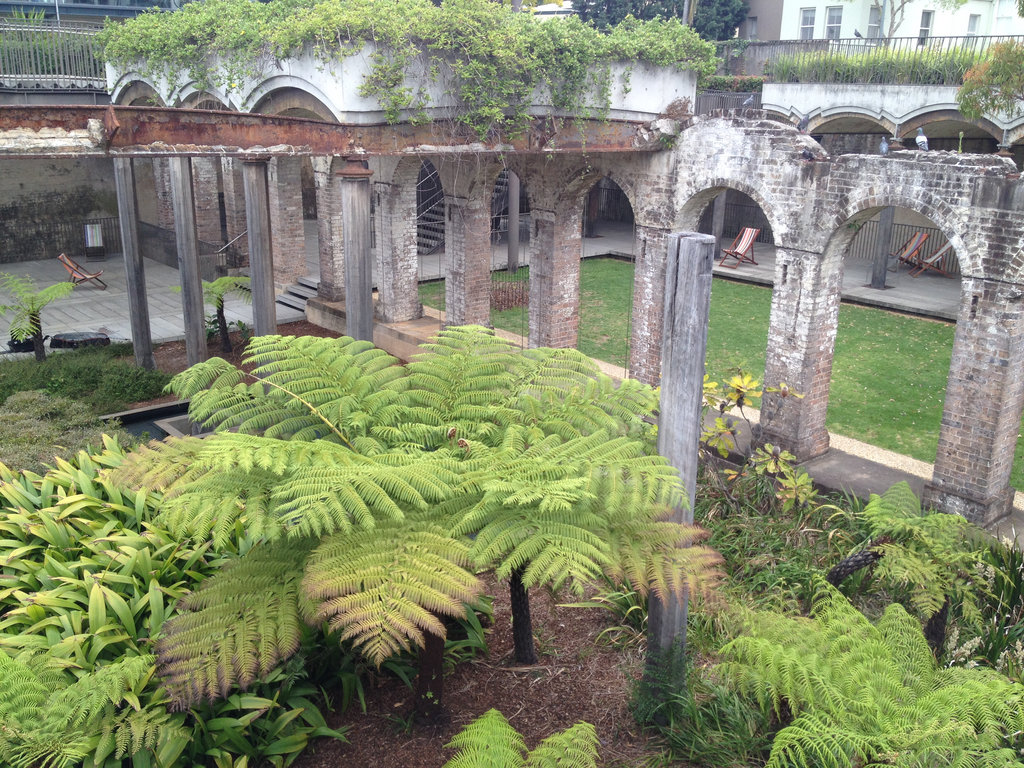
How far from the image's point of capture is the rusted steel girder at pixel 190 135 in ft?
21.7

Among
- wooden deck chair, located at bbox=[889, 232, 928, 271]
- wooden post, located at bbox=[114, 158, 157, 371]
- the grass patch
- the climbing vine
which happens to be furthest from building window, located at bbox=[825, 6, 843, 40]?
the grass patch

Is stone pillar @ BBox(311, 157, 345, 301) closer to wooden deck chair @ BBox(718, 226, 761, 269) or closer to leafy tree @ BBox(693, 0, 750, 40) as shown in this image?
wooden deck chair @ BBox(718, 226, 761, 269)

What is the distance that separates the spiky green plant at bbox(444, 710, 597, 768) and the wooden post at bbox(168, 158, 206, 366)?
8.19 m

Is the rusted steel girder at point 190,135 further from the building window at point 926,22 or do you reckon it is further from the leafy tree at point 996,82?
the building window at point 926,22

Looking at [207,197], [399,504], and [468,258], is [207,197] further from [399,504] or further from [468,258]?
[399,504]

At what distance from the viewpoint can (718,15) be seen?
29.6 meters

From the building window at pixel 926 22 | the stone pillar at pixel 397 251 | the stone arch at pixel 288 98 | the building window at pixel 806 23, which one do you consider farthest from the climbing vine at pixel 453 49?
the building window at pixel 926 22

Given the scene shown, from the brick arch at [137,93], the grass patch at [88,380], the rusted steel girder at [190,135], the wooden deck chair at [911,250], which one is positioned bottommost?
the grass patch at [88,380]

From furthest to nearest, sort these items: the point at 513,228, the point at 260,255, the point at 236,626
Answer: the point at 513,228 < the point at 260,255 < the point at 236,626

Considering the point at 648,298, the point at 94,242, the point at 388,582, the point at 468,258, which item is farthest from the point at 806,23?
the point at 388,582

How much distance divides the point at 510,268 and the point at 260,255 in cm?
1096

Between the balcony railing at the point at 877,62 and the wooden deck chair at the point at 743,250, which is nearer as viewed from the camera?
the balcony railing at the point at 877,62

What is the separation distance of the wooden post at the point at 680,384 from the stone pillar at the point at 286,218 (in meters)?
13.5

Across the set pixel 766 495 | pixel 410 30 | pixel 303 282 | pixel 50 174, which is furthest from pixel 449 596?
pixel 50 174
